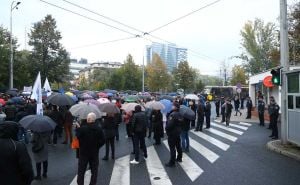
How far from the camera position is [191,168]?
34.4ft

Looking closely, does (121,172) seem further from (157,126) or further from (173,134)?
(157,126)

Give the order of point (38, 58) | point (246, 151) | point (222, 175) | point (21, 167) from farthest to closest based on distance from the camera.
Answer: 1. point (38, 58)
2. point (246, 151)
3. point (222, 175)
4. point (21, 167)

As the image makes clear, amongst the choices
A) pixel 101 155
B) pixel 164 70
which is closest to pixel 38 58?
pixel 164 70

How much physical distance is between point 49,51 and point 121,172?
5413 centimetres

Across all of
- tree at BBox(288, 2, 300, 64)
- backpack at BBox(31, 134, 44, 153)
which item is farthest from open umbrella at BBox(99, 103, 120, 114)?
tree at BBox(288, 2, 300, 64)

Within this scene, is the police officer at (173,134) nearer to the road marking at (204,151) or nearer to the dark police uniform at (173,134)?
the dark police uniform at (173,134)

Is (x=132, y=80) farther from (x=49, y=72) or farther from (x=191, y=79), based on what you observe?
(x=49, y=72)

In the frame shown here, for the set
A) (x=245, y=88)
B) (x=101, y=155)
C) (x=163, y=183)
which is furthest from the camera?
(x=245, y=88)

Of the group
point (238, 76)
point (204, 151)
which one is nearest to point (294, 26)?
point (204, 151)

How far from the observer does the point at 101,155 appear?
41.0ft

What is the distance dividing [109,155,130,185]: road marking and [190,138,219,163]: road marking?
273 cm

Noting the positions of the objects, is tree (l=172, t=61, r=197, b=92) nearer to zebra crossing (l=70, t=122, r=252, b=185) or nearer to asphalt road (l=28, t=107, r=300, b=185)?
zebra crossing (l=70, t=122, r=252, b=185)

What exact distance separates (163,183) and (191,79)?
62.6 meters

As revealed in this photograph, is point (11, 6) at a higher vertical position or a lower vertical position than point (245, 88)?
higher
